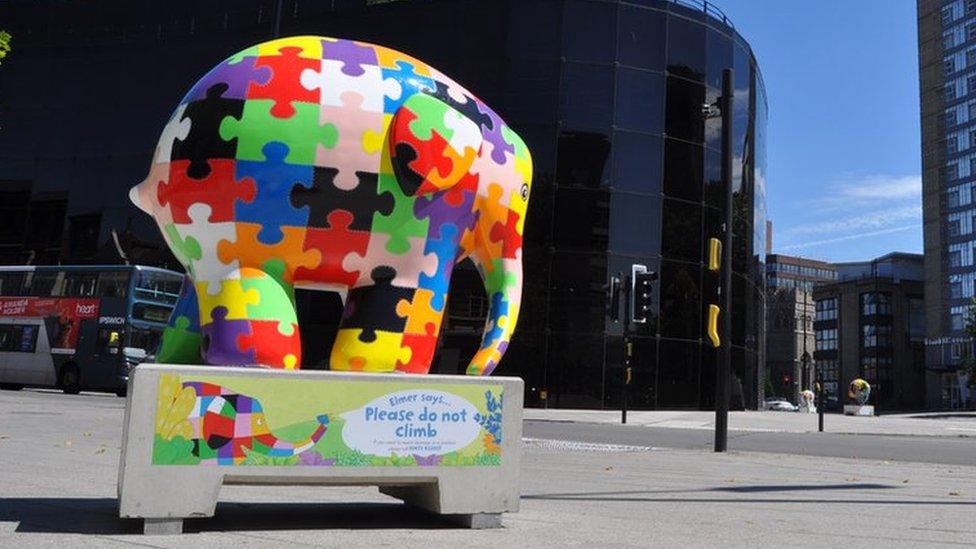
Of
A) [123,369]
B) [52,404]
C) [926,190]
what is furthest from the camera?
[926,190]

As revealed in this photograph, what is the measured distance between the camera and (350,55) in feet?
17.1

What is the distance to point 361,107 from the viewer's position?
5035 millimetres

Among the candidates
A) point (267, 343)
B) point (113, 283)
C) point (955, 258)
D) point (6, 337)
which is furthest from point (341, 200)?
point (955, 258)

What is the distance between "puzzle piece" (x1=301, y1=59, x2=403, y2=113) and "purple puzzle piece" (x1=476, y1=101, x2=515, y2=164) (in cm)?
65

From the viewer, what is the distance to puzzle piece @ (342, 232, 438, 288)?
5.09 metres

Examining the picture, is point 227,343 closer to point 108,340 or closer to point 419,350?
point 419,350

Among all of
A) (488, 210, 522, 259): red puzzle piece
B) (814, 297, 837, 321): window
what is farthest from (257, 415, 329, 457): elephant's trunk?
(814, 297, 837, 321): window

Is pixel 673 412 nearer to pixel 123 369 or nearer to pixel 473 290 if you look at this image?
pixel 473 290

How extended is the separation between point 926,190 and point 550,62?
68.5 metres

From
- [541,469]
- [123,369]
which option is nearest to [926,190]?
[123,369]

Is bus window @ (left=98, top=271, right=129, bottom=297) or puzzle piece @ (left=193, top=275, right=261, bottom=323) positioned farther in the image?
bus window @ (left=98, top=271, right=129, bottom=297)

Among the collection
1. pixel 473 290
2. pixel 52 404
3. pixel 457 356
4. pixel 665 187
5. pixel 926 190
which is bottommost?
pixel 52 404

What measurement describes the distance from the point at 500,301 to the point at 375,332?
1.02 m

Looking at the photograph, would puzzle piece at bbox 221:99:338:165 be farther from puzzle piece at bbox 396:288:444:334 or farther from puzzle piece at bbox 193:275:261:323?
puzzle piece at bbox 396:288:444:334
